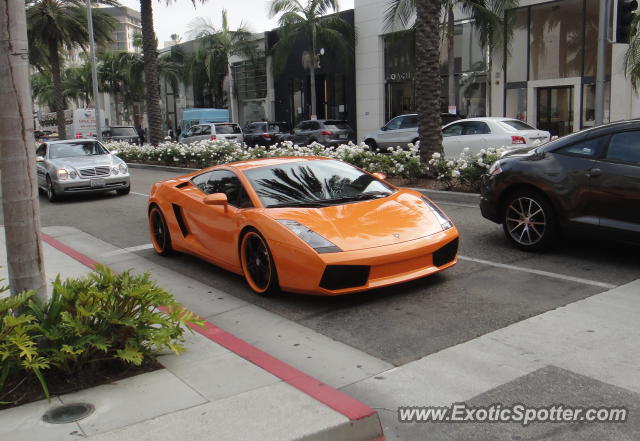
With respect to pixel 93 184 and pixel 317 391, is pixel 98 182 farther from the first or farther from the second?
pixel 317 391

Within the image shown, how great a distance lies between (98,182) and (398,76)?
2245 centimetres

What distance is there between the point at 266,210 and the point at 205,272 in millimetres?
1689

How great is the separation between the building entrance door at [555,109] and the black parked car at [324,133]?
8.12m

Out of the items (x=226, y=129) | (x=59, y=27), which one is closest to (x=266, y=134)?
(x=226, y=129)

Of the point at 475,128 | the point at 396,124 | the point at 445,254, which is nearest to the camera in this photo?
the point at 445,254

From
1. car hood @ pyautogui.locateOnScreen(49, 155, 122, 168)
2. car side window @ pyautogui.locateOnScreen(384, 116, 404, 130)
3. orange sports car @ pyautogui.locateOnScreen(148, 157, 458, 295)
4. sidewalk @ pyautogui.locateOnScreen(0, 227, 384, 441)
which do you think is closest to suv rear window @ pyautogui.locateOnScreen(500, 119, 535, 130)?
car side window @ pyautogui.locateOnScreen(384, 116, 404, 130)

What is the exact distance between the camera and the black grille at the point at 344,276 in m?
5.48

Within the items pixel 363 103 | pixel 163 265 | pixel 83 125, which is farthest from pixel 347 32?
pixel 163 265

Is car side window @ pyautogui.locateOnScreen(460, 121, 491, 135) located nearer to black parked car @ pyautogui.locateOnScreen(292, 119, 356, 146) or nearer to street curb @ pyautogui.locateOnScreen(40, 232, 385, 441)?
black parked car @ pyautogui.locateOnScreen(292, 119, 356, 146)

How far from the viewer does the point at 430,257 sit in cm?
599

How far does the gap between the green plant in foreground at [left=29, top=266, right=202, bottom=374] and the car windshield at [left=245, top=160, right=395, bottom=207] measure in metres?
2.22

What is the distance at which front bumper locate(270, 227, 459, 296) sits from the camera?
550cm

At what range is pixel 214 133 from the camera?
89.4 feet

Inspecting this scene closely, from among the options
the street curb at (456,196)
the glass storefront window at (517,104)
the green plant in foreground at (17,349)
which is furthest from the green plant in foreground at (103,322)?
the glass storefront window at (517,104)
